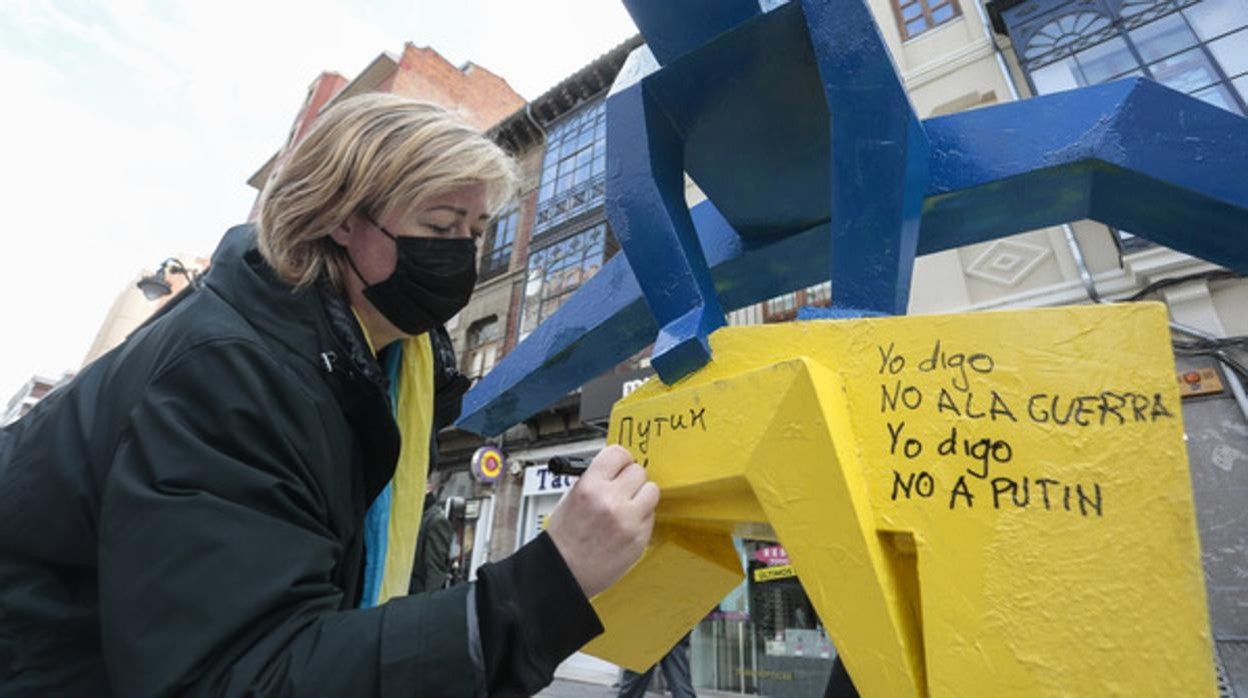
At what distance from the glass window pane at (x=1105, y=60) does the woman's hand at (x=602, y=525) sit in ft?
25.1

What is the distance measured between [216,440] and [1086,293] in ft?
24.1

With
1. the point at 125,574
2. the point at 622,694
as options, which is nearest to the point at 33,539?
the point at 125,574

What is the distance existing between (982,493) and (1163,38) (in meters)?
8.05

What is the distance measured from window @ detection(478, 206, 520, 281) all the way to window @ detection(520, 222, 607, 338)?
5.14 feet

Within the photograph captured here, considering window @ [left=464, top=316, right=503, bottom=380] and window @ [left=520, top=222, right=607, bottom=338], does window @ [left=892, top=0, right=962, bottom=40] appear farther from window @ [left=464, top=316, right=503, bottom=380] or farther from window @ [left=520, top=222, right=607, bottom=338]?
window @ [left=464, top=316, right=503, bottom=380]

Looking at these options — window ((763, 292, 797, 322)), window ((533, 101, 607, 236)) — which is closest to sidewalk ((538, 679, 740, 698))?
window ((763, 292, 797, 322))

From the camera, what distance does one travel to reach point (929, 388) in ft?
2.64

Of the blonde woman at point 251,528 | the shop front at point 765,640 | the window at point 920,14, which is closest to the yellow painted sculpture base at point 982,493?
the blonde woman at point 251,528

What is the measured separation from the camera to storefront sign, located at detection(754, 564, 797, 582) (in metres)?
7.09

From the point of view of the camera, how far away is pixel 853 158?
115 cm

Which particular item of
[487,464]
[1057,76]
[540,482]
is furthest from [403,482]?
[487,464]

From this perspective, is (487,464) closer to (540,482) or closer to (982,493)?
(540,482)

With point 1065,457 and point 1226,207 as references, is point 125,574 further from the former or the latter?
point 1226,207

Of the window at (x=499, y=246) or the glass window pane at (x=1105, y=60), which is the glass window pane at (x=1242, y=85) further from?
the window at (x=499, y=246)
